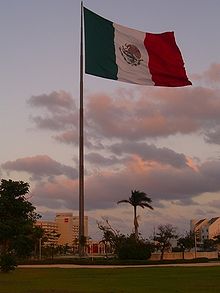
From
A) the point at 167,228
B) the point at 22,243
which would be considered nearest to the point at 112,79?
A: the point at 22,243

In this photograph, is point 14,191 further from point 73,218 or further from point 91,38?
point 73,218

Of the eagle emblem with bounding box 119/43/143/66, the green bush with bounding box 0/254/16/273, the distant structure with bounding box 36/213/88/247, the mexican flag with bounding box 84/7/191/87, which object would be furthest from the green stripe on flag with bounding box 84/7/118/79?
the distant structure with bounding box 36/213/88/247

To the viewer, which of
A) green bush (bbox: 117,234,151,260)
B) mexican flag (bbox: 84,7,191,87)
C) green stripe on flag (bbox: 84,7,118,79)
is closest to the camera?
mexican flag (bbox: 84,7,191,87)

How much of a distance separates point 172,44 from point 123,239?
3863 cm

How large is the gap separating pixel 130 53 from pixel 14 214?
2056cm

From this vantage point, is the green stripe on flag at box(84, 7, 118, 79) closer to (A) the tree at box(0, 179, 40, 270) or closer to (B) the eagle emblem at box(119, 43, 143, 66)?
(B) the eagle emblem at box(119, 43, 143, 66)

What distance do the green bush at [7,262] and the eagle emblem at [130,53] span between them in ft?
47.2

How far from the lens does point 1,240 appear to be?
51062 millimetres

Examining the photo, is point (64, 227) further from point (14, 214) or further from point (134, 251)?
point (14, 214)

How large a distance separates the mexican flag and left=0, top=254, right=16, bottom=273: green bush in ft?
41.5

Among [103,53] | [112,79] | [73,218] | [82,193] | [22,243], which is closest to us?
[112,79]

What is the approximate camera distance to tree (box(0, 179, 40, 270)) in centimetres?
4916

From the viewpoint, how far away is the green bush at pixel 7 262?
116ft

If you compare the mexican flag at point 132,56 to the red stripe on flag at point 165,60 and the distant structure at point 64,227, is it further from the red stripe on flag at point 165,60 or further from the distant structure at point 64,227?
the distant structure at point 64,227
